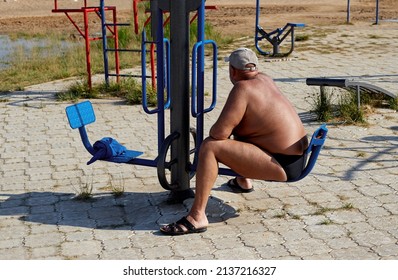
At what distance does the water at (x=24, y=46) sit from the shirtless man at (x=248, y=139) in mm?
9882

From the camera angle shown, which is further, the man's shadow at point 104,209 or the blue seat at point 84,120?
the blue seat at point 84,120

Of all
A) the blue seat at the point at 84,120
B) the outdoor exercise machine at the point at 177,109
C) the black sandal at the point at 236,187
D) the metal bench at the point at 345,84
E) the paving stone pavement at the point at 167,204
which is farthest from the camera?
the metal bench at the point at 345,84

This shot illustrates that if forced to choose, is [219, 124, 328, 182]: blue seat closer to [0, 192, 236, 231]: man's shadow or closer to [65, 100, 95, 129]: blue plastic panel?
[0, 192, 236, 231]: man's shadow

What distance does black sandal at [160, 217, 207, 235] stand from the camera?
16.8 feet

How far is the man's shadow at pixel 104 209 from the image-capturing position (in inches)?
215

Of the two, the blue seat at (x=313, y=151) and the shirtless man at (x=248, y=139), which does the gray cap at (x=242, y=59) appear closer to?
the shirtless man at (x=248, y=139)

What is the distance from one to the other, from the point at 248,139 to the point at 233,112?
0.31 m

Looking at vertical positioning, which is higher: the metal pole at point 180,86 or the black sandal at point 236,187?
the metal pole at point 180,86

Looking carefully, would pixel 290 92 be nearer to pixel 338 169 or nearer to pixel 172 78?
pixel 338 169

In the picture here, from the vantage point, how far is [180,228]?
5.14 meters

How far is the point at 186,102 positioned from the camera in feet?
18.4

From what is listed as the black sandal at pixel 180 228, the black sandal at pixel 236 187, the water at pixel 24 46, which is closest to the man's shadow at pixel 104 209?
the black sandal at pixel 180 228

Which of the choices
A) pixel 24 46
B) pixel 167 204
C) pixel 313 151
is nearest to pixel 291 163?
pixel 313 151

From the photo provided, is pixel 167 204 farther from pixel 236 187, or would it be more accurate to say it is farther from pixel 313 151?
pixel 313 151
